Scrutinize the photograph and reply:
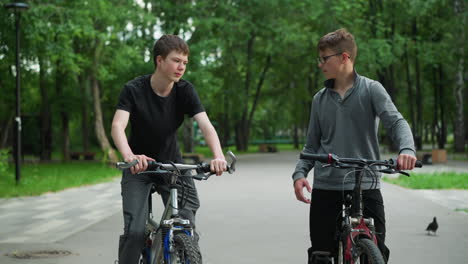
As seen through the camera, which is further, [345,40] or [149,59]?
[149,59]

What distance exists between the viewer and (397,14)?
37750 mm

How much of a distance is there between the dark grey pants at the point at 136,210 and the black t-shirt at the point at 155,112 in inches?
7.1

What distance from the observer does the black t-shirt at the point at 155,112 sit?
4.32 meters

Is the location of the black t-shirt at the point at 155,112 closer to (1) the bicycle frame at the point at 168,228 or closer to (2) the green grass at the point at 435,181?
(1) the bicycle frame at the point at 168,228

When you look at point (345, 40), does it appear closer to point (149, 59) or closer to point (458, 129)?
point (149, 59)

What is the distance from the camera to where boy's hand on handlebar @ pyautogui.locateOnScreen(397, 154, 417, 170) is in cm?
367

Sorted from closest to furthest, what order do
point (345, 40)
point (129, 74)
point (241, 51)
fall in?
1. point (345, 40)
2. point (129, 74)
3. point (241, 51)

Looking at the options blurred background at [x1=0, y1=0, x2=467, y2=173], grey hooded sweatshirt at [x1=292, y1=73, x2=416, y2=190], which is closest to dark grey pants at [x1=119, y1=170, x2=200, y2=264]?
grey hooded sweatshirt at [x1=292, y1=73, x2=416, y2=190]

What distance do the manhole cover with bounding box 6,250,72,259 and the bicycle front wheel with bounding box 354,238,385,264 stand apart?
4.33 metres

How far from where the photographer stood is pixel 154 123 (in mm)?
4332

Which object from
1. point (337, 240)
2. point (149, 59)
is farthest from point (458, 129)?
point (337, 240)

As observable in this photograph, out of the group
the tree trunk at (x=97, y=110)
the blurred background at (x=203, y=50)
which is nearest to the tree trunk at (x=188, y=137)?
the blurred background at (x=203, y=50)

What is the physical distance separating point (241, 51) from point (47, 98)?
15268mm

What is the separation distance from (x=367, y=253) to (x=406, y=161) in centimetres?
49
